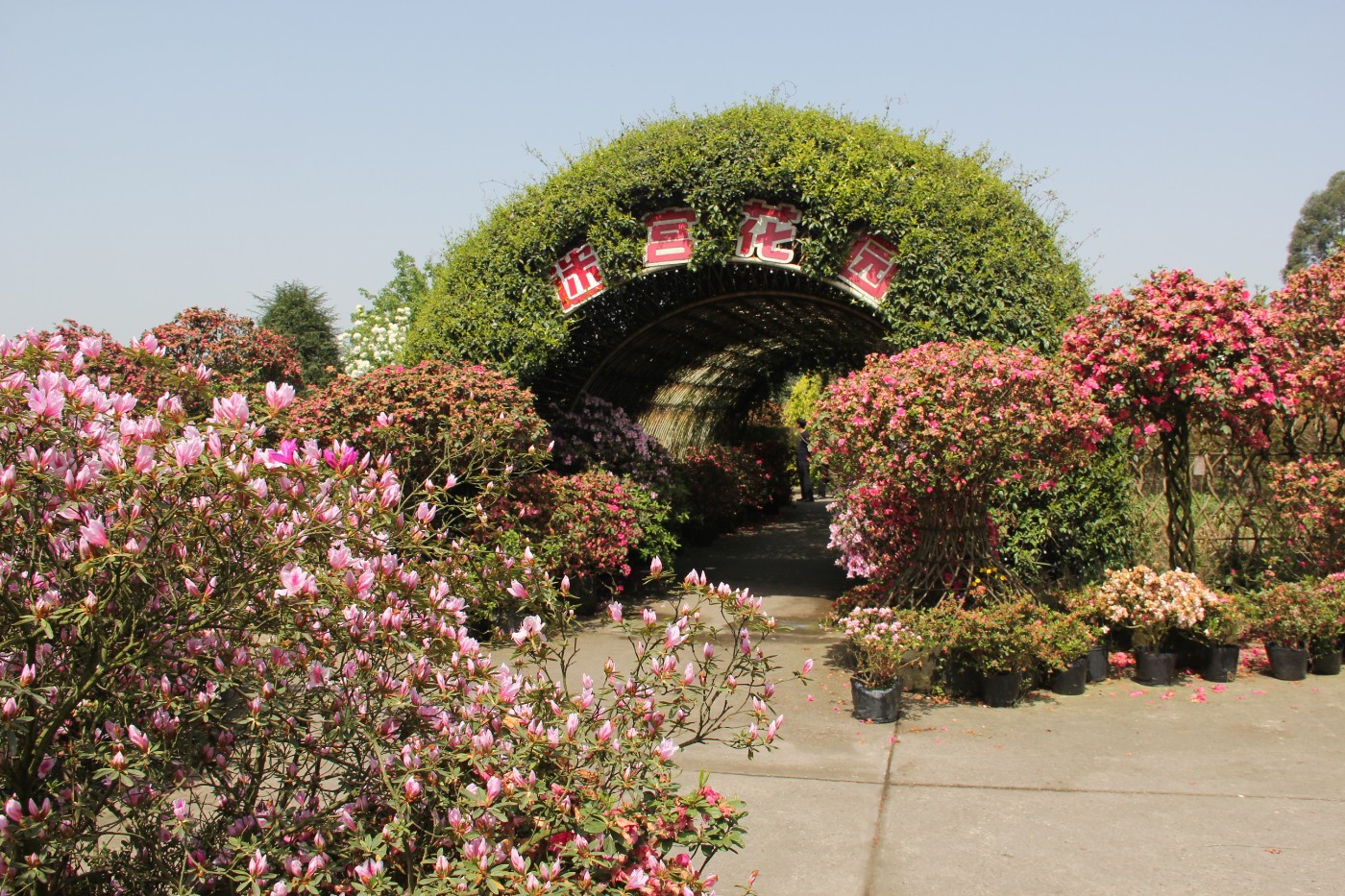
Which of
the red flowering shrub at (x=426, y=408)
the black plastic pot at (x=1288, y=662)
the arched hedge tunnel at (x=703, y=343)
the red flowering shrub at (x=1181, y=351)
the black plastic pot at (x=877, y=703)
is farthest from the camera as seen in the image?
the arched hedge tunnel at (x=703, y=343)

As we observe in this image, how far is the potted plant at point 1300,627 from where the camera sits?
6406 mm

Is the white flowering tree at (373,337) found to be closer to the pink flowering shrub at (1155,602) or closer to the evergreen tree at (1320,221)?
the pink flowering shrub at (1155,602)

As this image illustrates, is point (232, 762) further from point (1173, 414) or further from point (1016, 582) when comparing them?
point (1173, 414)

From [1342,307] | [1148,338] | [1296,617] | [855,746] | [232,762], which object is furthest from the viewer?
[1342,307]

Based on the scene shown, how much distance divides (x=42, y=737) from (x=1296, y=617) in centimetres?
684

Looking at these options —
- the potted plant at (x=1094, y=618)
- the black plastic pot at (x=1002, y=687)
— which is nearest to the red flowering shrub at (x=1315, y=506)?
the potted plant at (x=1094, y=618)

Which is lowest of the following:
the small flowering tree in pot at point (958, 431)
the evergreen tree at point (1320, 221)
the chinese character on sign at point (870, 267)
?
the small flowering tree in pot at point (958, 431)

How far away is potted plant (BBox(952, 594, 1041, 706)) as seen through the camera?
235 inches

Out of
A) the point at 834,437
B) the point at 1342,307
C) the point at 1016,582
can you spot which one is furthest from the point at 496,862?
the point at 1342,307

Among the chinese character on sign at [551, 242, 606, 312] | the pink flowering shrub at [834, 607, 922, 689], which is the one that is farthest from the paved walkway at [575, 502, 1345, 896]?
the chinese character on sign at [551, 242, 606, 312]

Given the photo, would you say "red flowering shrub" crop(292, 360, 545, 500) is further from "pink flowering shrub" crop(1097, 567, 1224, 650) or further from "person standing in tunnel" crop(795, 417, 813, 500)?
"person standing in tunnel" crop(795, 417, 813, 500)

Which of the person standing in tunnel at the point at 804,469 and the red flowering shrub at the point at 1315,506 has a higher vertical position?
the person standing in tunnel at the point at 804,469

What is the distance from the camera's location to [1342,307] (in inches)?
302

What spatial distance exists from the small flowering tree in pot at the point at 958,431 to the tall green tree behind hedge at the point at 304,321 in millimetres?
22295
